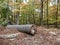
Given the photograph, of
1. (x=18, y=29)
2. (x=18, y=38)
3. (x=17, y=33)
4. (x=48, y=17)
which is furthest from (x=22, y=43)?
(x=48, y=17)

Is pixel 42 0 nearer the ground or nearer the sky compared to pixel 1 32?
nearer the sky

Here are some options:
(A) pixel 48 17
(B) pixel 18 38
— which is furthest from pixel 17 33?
(A) pixel 48 17

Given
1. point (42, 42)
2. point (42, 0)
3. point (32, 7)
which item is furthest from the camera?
point (32, 7)

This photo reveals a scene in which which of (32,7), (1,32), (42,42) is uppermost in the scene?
(32,7)

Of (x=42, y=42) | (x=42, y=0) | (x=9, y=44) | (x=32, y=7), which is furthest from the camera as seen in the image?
(x=32, y=7)

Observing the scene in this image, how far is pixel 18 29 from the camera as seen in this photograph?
9.56 m

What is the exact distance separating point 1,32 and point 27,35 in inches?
72.0

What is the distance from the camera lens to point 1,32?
9.11 m

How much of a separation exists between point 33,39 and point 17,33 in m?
1.23

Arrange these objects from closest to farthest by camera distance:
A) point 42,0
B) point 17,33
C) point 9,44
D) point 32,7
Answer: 1. point 9,44
2. point 17,33
3. point 42,0
4. point 32,7

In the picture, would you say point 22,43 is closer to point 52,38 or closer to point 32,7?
point 52,38

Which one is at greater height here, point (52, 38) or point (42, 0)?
point (42, 0)

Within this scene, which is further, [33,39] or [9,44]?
[33,39]

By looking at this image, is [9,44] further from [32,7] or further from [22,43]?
[32,7]
